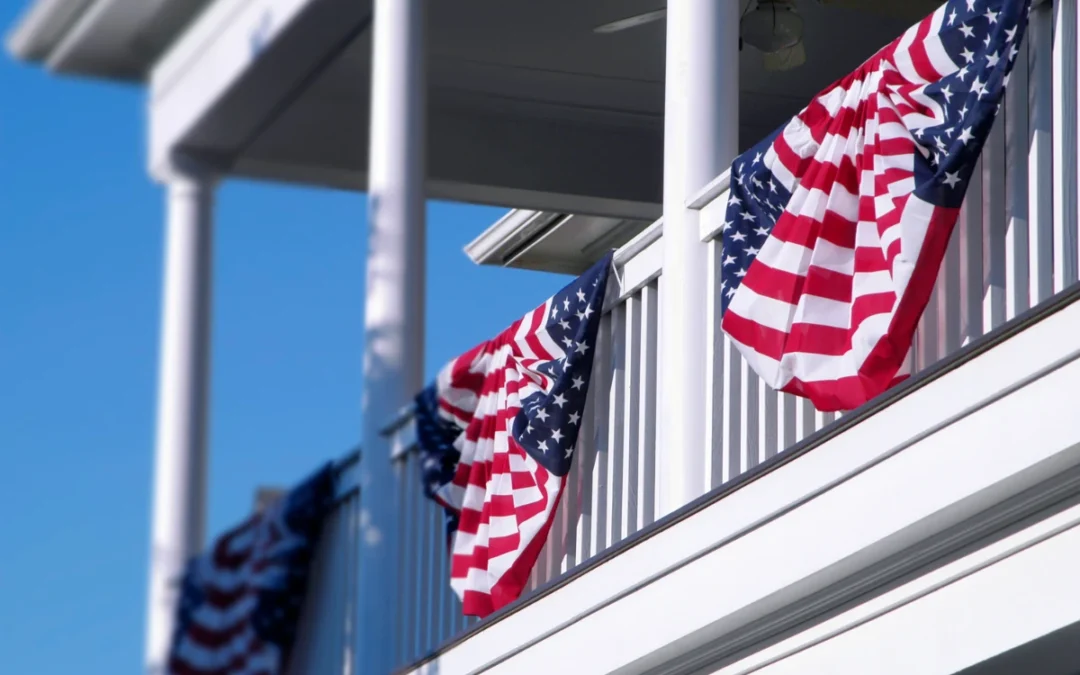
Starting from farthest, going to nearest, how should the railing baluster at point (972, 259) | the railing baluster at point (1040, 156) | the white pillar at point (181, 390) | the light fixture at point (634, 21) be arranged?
the white pillar at point (181, 390) → the light fixture at point (634, 21) → the railing baluster at point (972, 259) → the railing baluster at point (1040, 156)

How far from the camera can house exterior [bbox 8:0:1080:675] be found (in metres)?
4.48

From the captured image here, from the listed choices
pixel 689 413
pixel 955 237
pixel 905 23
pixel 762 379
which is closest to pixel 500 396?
pixel 689 413

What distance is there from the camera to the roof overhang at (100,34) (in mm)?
10781

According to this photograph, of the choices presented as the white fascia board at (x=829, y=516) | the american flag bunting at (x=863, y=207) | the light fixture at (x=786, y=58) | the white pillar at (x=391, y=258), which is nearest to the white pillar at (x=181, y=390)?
the white pillar at (x=391, y=258)

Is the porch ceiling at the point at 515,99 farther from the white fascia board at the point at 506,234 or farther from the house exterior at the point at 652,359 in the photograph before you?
the white fascia board at the point at 506,234

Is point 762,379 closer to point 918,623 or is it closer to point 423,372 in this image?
point 918,623

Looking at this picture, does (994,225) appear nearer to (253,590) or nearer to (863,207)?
(863,207)

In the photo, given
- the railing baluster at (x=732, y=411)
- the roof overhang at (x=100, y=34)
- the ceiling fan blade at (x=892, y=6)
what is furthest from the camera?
the roof overhang at (x=100, y=34)

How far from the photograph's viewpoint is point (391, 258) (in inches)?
336

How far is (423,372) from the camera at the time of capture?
853 centimetres

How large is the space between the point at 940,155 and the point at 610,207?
7.05 metres

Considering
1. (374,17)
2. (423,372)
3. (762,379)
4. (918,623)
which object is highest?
(374,17)

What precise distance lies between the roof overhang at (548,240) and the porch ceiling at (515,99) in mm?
1617

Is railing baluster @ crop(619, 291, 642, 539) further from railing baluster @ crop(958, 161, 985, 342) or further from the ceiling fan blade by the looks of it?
the ceiling fan blade
